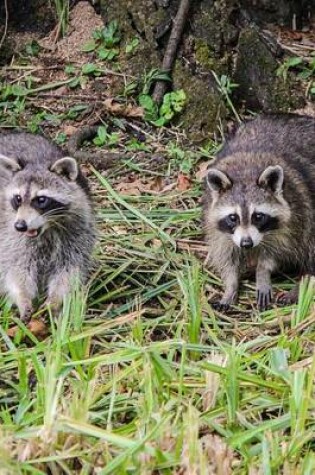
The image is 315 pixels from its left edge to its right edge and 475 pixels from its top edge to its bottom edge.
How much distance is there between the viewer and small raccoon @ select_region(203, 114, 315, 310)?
564cm

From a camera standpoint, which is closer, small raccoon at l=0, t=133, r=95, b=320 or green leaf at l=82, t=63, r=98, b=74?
small raccoon at l=0, t=133, r=95, b=320

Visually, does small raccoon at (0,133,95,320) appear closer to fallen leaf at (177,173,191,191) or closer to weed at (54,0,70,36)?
fallen leaf at (177,173,191,191)

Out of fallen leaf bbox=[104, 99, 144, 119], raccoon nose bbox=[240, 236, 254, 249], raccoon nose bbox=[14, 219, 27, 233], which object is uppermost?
raccoon nose bbox=[14, 219, 27, 233]

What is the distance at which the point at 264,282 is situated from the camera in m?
5.72

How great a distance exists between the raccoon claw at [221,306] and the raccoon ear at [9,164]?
132 centimetres

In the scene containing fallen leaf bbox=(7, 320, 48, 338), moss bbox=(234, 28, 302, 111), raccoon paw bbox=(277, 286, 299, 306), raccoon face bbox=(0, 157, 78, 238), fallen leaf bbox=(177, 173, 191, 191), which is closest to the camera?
fallen leaf bbox=(7, 320, 48, 338)

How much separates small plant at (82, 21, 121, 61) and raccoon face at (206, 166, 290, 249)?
2.35 metres

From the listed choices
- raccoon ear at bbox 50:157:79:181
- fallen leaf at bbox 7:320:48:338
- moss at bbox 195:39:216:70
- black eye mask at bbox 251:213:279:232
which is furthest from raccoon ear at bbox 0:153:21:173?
moss at bbox 195:39:216:70

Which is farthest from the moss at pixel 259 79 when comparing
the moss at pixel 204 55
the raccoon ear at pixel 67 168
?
the raccoon ear at pixel 67 168

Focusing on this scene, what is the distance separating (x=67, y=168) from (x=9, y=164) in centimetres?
31

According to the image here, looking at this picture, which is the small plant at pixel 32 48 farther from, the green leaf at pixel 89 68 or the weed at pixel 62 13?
the green leaf at pixel 89 68

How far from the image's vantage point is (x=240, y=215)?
18.5ft

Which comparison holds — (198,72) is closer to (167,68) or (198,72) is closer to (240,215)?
(167,68)

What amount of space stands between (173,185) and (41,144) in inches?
55.0
